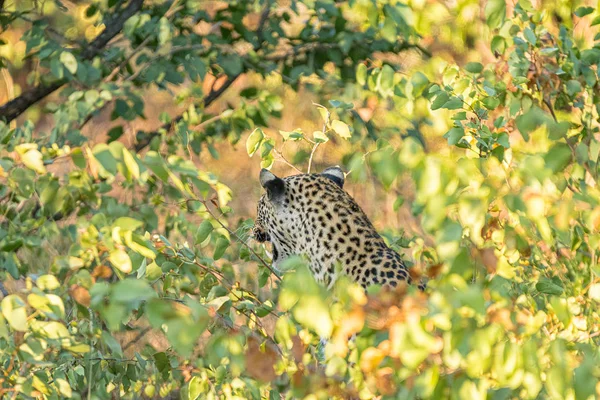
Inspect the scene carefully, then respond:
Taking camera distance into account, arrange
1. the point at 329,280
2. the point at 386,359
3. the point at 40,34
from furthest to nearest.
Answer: the point at 40,34 → the point at 329,280 → the point at 386,359

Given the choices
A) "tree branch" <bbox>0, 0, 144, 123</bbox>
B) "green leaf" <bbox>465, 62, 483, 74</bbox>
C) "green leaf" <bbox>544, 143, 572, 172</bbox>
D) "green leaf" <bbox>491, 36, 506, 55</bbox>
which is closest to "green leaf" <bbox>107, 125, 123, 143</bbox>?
"tree branch" <bbox>0, 0, 144, 123</bbox>

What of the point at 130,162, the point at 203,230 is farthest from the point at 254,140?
the point at 130,162

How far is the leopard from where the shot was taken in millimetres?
3820

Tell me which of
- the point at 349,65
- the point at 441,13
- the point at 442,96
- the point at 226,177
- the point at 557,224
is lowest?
the point at 226,177

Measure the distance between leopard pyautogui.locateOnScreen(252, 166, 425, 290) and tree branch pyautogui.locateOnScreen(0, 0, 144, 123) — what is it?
7.03ft

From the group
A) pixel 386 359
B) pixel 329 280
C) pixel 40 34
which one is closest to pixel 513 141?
pixel 329 280

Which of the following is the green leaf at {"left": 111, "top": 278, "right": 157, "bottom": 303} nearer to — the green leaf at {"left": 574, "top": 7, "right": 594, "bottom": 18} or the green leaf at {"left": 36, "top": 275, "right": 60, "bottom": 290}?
the green leaf at {"left": 36, "top": 275, "right": 60, "bottom": 290}

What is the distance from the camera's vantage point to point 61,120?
484 cm

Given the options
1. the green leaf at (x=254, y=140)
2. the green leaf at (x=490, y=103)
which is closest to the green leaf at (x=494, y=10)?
the green leaf at (x=490, y=103)

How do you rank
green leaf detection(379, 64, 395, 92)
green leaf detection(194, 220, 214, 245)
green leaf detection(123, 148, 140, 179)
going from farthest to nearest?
green leaf detection(379, 64, 395, 92)
green leaf detection(194, 220, 214, 245)
green leaf detection(123, 148, 140, 179)

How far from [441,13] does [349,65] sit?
3.41 metres

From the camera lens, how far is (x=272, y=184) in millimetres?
4008

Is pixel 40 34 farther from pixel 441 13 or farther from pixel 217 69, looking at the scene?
pixel 441 13

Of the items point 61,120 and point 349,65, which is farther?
point 349,65
